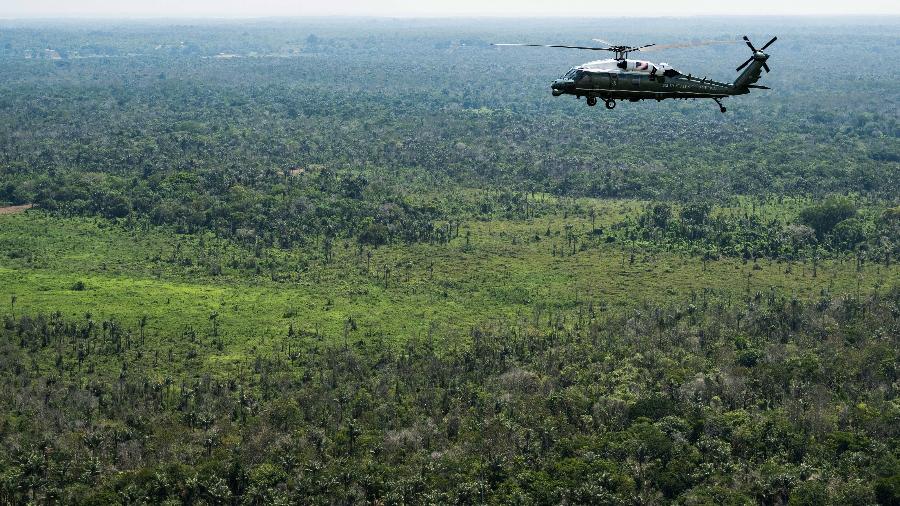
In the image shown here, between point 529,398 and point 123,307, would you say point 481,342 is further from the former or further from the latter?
point 123,307

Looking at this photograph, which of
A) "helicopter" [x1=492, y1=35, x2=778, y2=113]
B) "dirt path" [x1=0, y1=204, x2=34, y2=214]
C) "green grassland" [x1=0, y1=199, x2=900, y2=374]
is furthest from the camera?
"dirt path" [x1=0, y1=204, x2=34, y2=214]

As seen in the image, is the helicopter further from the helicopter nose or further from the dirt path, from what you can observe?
the dirt path

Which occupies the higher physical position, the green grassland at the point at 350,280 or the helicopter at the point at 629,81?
the helicopter at the point at 629,81

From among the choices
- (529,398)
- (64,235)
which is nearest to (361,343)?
(529,398)

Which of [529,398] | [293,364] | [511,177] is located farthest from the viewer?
[511,177]

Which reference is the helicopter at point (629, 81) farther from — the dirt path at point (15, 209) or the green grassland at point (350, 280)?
the dirt path at point (15, 209)

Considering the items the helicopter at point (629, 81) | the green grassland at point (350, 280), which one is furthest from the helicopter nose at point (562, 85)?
the green grassland at point (350, 280)

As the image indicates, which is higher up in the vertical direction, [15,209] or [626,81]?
[626,81]

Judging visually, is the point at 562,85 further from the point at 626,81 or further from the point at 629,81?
the point at 629,81

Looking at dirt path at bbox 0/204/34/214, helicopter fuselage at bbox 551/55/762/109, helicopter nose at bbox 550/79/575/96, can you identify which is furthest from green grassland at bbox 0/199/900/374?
helicopter fuselage at bbox 551/55/762/109

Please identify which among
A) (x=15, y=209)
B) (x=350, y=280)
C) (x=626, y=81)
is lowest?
(x=350, y=280)

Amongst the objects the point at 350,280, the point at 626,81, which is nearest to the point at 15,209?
the point at 350,280
